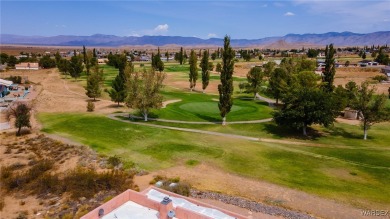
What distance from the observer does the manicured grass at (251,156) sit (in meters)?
27.3

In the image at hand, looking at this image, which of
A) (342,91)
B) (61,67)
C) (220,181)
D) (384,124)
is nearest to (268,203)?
(220,181)

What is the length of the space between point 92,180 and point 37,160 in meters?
9.89

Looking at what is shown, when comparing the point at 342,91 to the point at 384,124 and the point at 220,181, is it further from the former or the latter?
the point at 220,181

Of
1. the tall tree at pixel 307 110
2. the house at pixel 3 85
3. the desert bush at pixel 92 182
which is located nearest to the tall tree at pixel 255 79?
the tall tree at pixel 307 110

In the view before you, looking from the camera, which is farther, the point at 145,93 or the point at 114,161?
the point at 145,93

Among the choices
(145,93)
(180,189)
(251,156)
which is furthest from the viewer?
(145,93)

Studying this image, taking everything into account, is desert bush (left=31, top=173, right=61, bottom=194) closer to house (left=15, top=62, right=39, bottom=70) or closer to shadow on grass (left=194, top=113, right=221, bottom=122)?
shadow on grass (left=194, top=113, right=221, bottom=122)

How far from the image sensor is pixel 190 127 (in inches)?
1817

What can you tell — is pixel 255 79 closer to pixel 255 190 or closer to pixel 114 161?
pixel 114 161

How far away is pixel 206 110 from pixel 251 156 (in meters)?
23.9

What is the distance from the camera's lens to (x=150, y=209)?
Result: 56.3ft

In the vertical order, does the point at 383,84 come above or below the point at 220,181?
above

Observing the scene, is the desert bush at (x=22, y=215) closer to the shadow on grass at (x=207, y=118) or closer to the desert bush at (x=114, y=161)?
the desert bush at (x=114, y=161)

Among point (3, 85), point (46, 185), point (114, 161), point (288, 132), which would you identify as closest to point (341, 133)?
point (288, 132)
